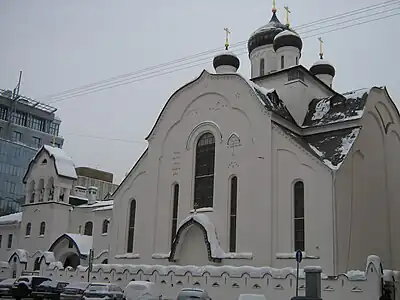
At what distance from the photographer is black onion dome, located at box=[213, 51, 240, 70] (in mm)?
30062

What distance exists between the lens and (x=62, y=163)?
39.2 metres

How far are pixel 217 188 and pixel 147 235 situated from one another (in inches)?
195

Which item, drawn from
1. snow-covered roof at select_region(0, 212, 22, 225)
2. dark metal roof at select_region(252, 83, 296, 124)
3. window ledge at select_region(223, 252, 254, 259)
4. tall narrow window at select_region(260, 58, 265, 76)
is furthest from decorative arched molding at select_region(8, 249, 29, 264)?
dark metal roof at select_region(252, 83, 296, 124)

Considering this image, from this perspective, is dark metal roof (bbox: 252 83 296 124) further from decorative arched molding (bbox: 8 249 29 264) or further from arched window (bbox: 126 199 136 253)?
decorative arched molding (bbox: 8 249 29 264)

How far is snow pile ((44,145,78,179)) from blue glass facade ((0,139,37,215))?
28.1 meters

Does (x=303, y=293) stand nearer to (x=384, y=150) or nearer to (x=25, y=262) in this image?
(x=384, y=150)

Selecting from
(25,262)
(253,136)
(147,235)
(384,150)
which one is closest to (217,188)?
(253,136)

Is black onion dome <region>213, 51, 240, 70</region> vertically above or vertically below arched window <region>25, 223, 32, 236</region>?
above

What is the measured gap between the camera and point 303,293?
19.1 m

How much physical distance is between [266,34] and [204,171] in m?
11.5

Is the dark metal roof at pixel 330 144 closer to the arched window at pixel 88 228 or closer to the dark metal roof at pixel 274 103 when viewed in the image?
the dark metal roof at pixel 274 103

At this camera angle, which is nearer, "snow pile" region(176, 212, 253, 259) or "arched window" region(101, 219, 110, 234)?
"snow pile" region(176, 212, 253, 259)

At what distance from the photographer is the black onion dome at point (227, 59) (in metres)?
30.1

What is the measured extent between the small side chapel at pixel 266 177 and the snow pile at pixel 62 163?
32.6 feet
